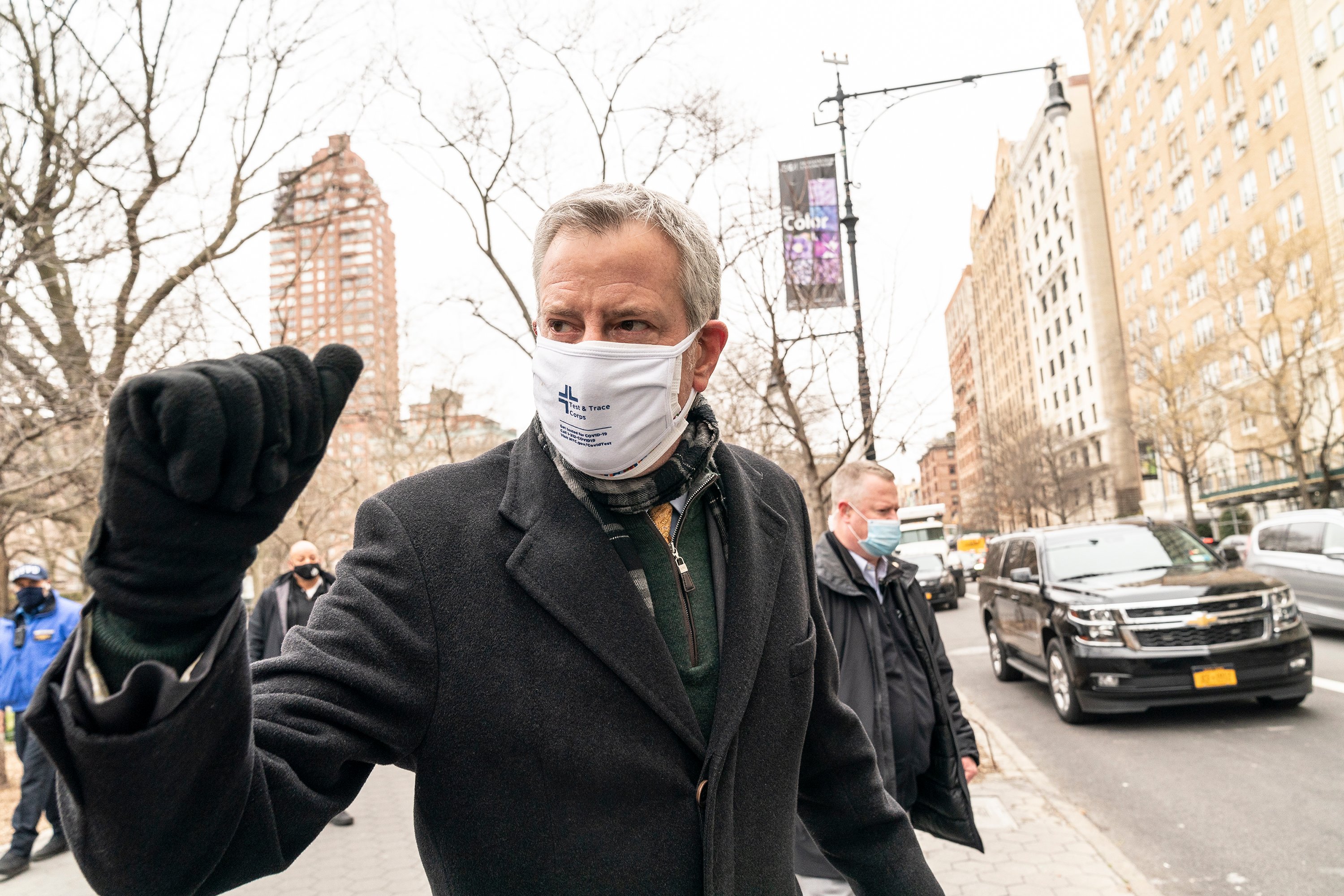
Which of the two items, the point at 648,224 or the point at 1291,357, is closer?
the point at 648,224

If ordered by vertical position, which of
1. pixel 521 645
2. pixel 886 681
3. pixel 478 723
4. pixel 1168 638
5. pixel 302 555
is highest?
pixel 302 555

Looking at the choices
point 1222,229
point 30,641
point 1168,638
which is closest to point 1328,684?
point 1168,638

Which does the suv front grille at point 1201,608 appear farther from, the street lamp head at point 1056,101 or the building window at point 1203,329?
the building window at point 1203,329

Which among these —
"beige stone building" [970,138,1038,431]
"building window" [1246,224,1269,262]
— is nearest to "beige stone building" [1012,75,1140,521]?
"beige stone building" [970,138,1038,431]

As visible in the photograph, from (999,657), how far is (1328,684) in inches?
144

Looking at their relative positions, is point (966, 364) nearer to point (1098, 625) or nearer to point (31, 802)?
point (1098, 625)

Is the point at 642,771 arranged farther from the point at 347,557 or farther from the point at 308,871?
the point at 308,871

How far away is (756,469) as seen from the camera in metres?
2.06

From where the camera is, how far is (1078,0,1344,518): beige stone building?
3400 cm

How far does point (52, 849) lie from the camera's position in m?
6.28

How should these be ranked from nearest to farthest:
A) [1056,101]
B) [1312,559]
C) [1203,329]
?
[1056,101]
[1312,559]
[1203,329]

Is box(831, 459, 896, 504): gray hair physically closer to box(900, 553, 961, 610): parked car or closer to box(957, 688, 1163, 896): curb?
box(957, 688, 1163, 896): curb

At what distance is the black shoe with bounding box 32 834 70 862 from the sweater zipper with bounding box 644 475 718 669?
6.72m

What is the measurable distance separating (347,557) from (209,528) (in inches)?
19.2
